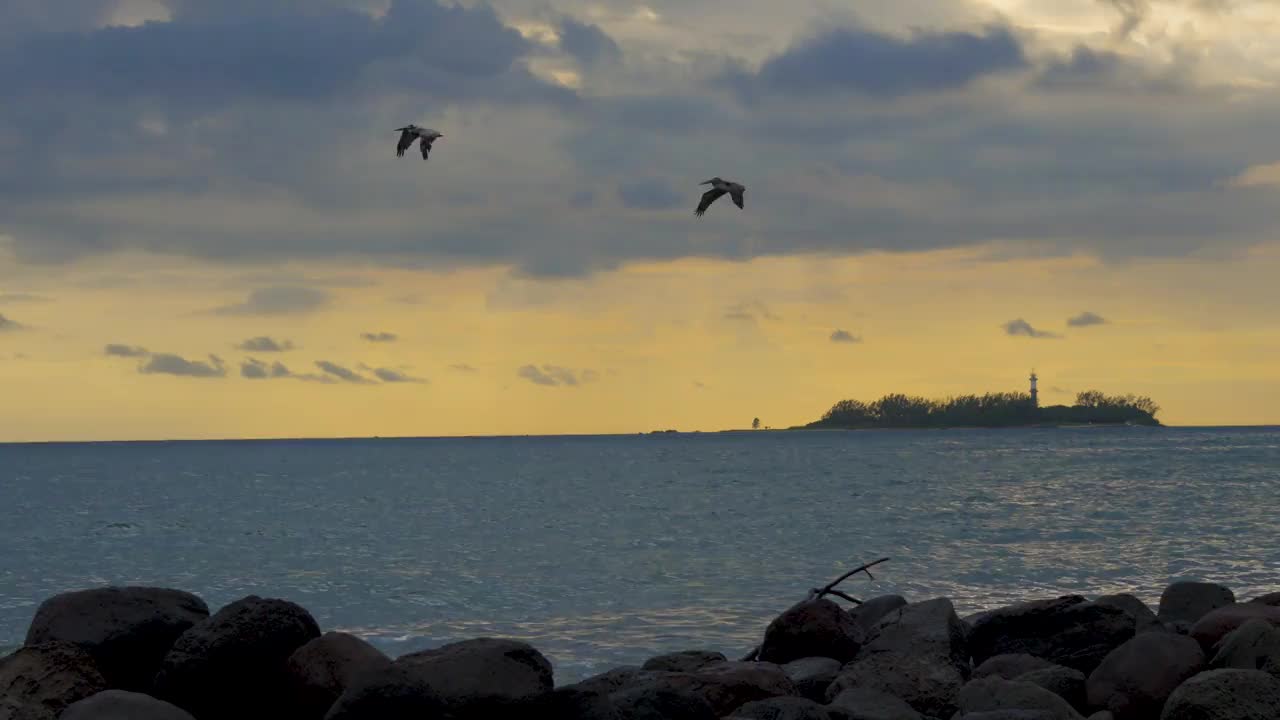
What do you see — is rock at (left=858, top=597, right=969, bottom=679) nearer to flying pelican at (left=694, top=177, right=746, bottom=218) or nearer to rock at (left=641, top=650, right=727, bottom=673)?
rock at (left=641, top=650, right=727, bottom=673)

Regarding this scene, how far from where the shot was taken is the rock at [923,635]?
12.9 metres

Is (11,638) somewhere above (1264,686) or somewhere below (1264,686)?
below

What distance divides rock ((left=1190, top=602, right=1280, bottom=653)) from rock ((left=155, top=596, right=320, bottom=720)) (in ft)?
30.2

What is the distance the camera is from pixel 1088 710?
488 inches

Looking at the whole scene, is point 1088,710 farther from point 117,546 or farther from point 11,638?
point 117,546

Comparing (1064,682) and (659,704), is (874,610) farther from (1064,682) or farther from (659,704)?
(659,704)

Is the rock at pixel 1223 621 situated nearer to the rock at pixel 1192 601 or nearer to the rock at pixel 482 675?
the rock at pixel 1192 601

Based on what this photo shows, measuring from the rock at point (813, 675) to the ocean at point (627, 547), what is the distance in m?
4.93

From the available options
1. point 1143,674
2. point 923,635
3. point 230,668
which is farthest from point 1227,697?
point 230,668

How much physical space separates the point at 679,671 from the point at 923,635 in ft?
8.07

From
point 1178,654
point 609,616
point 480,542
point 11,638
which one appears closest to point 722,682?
point 1178,654

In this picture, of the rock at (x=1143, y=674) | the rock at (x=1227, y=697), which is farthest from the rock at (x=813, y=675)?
the rock at (x=1227, y=697)

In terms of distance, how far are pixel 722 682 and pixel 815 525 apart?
117 feet

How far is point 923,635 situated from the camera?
13.2 m
